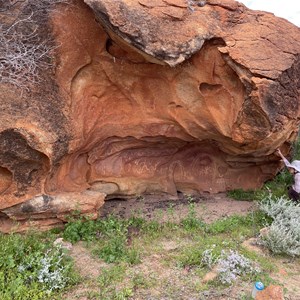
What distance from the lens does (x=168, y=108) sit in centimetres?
477

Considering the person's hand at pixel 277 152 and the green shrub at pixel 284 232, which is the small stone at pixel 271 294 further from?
the person's hand at pixel 277 152

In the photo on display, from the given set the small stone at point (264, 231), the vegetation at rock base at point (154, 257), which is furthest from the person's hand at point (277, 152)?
the small stone at point (264, 231)

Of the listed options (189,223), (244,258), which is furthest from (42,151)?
(244,258)

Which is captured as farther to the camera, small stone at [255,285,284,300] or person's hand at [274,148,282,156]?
person's hand at [274,148,282,156]

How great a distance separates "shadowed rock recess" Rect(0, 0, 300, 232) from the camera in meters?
3.90

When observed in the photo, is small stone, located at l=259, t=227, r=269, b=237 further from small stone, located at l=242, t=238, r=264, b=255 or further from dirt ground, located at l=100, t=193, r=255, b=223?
dirt ground, located at l=100, t=193, r=255, b=223

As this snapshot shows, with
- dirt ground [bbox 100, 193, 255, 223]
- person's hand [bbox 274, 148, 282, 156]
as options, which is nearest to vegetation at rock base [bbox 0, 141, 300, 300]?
dirt ground [bbox 100, 193, 255, 223]

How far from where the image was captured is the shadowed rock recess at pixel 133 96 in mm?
3904

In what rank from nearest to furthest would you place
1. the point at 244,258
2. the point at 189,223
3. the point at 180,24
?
the point at 244,258, the point at 180,24, the point at 189,223

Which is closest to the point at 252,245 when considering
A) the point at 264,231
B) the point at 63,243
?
the point at 264,231

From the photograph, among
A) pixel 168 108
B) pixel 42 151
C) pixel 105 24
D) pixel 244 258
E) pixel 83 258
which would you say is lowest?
pixel 83 258

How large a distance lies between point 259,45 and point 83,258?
109 inches

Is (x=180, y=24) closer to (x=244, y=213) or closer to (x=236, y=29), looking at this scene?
(x=236, y=29)

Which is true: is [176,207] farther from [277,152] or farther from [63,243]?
[63,243]
